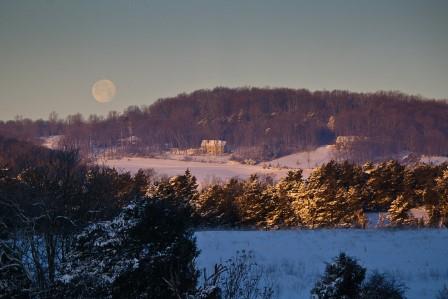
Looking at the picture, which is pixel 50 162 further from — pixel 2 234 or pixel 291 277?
pixel 291 277

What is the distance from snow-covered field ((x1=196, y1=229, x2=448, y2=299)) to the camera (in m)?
12.6

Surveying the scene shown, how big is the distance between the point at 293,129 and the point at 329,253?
143m

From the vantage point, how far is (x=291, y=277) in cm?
1309

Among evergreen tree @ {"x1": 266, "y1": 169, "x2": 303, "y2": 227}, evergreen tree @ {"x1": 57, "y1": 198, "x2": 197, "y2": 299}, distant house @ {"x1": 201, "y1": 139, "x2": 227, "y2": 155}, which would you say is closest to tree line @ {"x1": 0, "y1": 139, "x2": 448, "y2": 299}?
evergreen tree @ {"x1": 57, "y1": 198, "x2": 197, "y2": 299}

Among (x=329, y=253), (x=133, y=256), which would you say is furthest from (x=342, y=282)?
(x=329, y=253)

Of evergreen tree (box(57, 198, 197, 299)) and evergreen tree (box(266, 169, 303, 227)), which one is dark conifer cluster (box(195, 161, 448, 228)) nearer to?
evergreen tree (box(266, 169, 303, 227))

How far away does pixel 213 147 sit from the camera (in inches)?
5758

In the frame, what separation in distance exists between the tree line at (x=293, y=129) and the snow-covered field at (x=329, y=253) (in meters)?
107

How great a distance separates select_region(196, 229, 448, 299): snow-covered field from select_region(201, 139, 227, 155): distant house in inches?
4744

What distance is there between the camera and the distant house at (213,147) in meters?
143

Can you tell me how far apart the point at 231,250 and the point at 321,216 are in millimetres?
16594

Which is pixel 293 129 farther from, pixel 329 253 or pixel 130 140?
pixel 329 253

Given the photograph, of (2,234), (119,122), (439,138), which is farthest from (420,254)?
(119,122)

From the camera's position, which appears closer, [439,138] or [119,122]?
[439,138]
